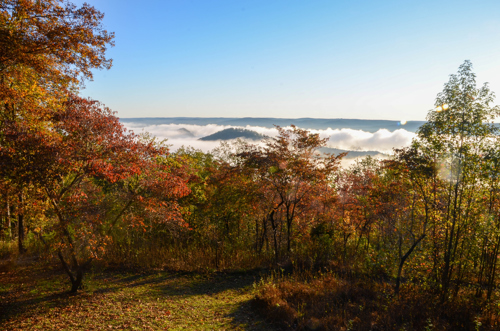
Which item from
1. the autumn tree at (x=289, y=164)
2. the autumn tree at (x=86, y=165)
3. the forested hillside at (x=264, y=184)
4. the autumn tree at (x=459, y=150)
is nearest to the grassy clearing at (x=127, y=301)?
the forested hillside at (x=264, y=184)

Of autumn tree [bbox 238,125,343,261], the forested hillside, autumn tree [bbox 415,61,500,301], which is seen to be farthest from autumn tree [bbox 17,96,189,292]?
autumn tree [bbox 415,61,500,301]

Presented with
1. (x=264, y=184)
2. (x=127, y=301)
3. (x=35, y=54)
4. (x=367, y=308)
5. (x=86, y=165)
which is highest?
(x=35, y=54)

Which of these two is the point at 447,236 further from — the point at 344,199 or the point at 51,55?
the point at 51,55

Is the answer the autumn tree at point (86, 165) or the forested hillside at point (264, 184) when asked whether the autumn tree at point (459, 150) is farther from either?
the autumn tree at point (86, 165)

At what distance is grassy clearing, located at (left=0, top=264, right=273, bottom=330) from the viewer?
705 cm

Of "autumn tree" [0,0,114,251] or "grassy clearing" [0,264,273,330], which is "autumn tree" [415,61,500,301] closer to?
"grassy clearing" [0,264,273,330]

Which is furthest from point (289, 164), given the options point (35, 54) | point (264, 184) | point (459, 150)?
point (35, 54)

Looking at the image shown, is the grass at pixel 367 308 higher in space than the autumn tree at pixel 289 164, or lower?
lower

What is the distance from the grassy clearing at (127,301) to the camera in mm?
7051

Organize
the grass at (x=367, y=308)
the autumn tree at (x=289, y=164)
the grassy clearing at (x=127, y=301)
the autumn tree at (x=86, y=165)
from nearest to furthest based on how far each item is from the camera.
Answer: the autumn tree at (x=86, y=165) → the grassy clearing at (x=127, y=301) → the grass at (x=367, y=308) → the autumn tree at (x=289, y=164)

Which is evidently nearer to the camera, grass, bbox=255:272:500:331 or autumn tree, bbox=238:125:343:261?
grass, bbox=255:272:500:331

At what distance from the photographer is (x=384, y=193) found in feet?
52.7

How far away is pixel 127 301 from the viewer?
8.59 m

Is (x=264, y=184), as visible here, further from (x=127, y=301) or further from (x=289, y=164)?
(x=127, y=301)
